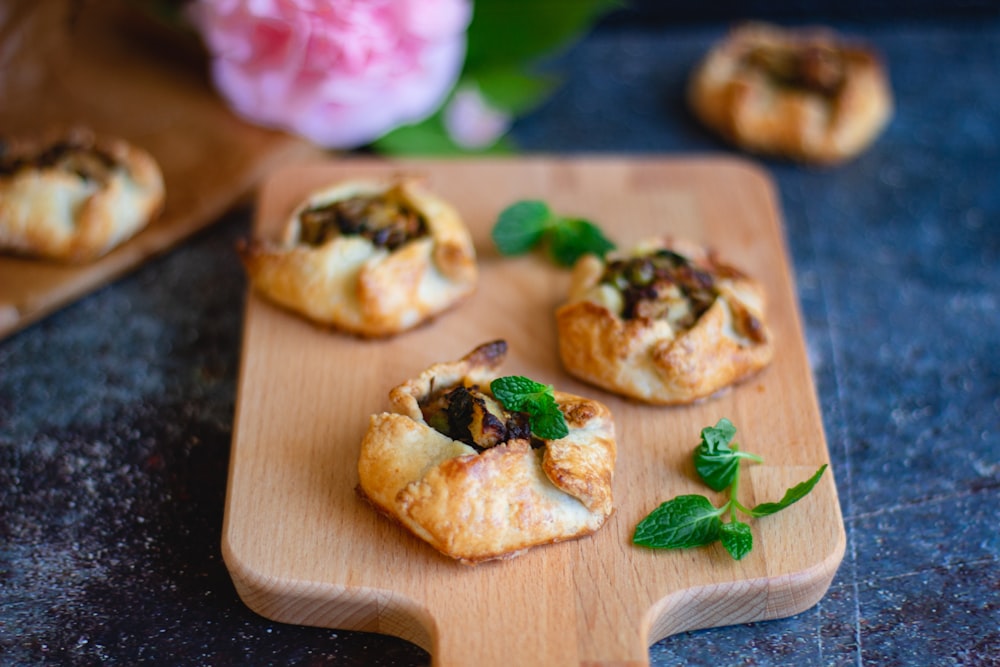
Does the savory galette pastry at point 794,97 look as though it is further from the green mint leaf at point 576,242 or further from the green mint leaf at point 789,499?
the green mint leaf at point 789,499

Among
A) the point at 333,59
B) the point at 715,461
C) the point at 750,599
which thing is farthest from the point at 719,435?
the point at 333,59

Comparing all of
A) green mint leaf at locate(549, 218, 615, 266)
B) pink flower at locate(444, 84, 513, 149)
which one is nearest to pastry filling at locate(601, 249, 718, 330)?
green mint leaf at locate(549, 218, 615, 266)

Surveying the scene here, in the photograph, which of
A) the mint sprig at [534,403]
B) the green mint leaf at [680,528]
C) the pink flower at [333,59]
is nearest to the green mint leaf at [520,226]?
the pink flower at [333,59]

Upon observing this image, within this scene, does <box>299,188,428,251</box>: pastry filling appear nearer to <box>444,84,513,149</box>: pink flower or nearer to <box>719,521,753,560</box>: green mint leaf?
<box>444,84,513,149</box>: pink flower

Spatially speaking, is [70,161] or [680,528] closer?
[680,528]

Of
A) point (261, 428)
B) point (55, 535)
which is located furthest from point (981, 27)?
point (55, 535)

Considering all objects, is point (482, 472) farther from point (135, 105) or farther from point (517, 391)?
point (135, 105)
